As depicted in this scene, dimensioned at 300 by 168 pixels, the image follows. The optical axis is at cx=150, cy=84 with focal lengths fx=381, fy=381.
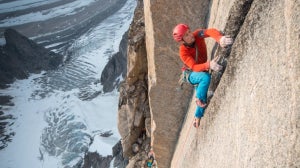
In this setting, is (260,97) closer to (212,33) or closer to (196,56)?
(212,33)

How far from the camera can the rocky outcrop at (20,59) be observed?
96.6 m

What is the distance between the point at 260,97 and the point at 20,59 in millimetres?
102846

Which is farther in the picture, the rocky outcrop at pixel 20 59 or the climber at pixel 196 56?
the rocky outcrop at pixel 20 59

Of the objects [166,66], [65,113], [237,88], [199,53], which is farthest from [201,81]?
[65,113]

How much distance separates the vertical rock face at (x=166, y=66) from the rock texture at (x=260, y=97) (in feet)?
8.86

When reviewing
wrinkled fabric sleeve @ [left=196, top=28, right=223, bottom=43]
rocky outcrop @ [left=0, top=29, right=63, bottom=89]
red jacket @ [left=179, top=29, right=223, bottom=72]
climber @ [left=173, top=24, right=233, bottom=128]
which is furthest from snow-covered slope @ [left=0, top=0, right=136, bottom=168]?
wrinkled fabric sleeve @ [left=196, top=28, right=223, bottom=43]

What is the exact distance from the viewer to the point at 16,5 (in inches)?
6708

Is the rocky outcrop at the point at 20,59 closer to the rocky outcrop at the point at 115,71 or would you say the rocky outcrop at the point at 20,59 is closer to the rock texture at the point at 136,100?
the rocky outcrop at the point at 115,71

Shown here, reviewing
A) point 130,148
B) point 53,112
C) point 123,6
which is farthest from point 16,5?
point 130,148

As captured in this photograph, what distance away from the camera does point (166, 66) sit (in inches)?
341

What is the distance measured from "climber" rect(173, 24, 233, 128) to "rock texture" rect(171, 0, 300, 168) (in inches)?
14.4

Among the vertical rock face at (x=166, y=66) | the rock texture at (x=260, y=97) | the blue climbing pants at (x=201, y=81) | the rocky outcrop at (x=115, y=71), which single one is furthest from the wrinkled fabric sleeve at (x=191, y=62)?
the rocky outcrop at (x=115, y=71)

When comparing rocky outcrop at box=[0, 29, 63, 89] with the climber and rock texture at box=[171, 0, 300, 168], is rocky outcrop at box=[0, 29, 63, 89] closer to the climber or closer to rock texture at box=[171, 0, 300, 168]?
the climber

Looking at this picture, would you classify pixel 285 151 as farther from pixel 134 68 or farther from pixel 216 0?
pixel 134 68
